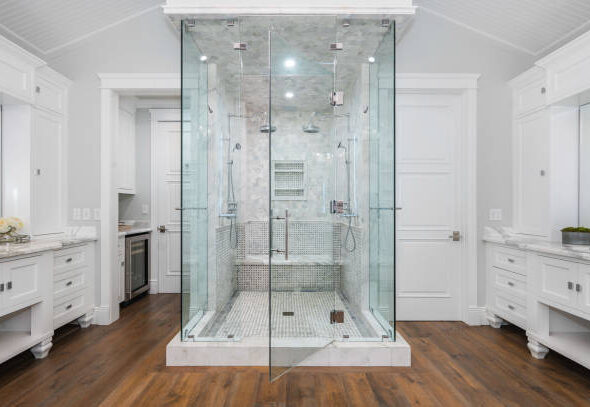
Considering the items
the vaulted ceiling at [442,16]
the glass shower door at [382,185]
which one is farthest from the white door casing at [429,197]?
the glass shower door at [382,185]

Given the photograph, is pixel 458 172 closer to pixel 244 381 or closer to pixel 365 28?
pixel 365 28

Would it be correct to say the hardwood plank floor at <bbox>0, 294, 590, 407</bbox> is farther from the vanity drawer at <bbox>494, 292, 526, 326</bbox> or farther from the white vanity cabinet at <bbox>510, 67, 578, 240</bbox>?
the white vanity cabinet at <bbox>510, 67, 578, 240</bbox>

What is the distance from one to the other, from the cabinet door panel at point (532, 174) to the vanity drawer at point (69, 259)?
4.23m

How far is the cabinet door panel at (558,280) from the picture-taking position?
2447mm

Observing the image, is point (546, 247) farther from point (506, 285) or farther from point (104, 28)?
point (104, 28)

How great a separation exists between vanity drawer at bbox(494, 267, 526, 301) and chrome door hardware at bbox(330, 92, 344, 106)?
2.18 m

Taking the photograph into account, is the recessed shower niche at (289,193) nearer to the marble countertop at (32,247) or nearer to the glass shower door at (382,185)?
the glass shower door at (382,185)

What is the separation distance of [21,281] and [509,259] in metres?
3.98

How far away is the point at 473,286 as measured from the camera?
3.56 metres

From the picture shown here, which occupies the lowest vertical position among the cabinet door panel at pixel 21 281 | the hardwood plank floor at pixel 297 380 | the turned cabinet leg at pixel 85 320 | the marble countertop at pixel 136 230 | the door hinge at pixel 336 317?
the hardwood plank floor at pixel 297 380

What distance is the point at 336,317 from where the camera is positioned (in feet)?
8.45

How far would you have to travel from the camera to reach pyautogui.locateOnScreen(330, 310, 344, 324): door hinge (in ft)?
8.30

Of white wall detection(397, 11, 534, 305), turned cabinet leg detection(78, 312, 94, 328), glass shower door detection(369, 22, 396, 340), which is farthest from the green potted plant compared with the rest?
turned cabinet leg detection(78, 312, 94, 328)

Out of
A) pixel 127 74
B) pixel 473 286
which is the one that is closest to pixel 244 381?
pixel 473 286
